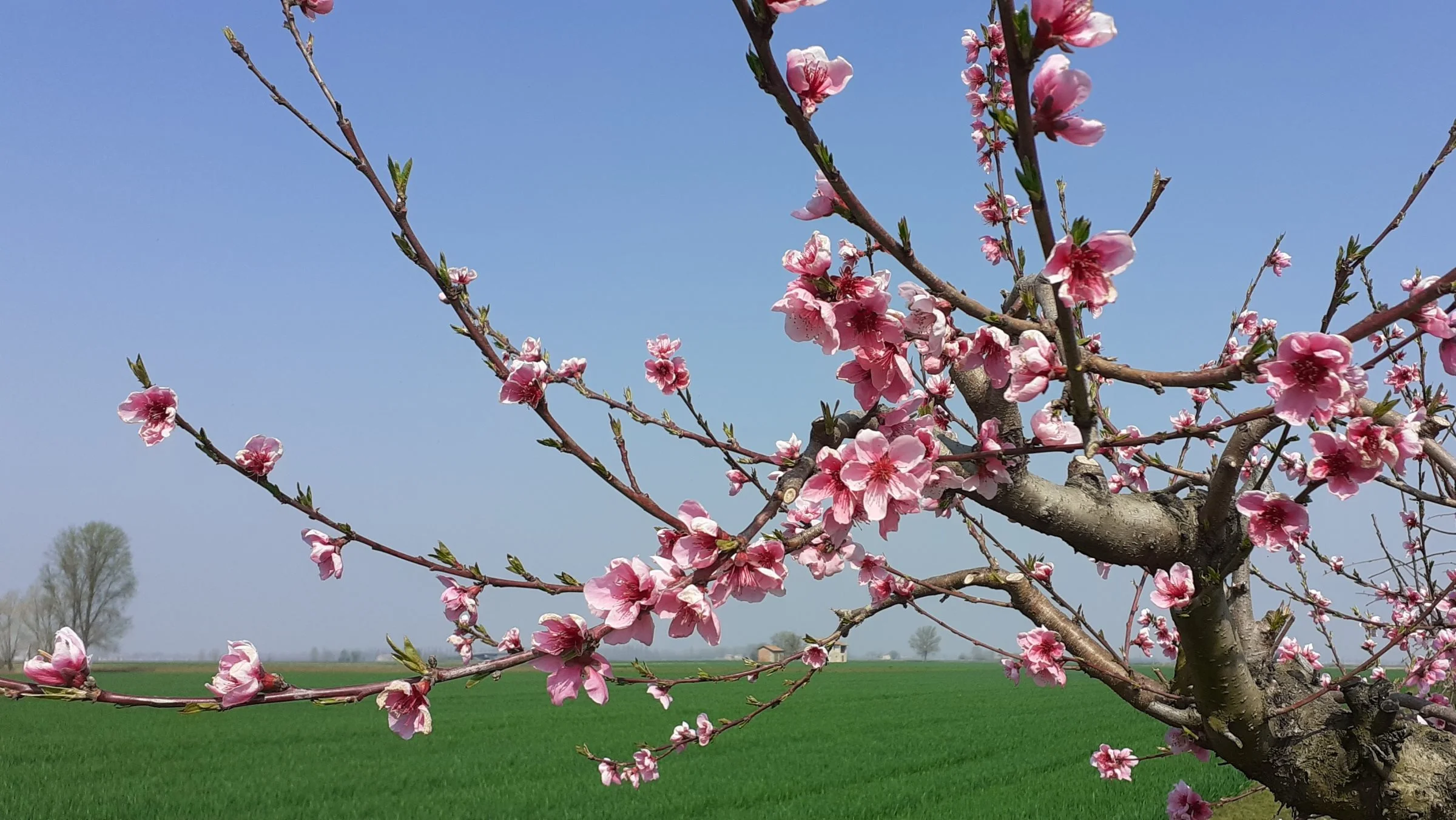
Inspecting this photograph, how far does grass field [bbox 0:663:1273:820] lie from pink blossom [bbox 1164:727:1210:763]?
5.67 m

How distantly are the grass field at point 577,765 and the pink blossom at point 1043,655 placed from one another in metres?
6.14

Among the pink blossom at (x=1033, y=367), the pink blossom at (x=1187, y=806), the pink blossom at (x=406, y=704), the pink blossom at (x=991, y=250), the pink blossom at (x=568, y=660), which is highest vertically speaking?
the pink blossom at (x=991, y=250)

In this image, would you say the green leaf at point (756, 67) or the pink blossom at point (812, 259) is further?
the pink blossom at point (812, 259)

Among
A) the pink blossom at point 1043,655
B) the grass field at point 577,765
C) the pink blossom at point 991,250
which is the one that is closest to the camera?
the pink blossom at point 1043,655

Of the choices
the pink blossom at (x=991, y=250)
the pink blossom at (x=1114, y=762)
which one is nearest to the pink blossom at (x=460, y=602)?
the pink blossom at (x=991, y=250)

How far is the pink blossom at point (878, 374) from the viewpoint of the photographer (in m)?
1.44

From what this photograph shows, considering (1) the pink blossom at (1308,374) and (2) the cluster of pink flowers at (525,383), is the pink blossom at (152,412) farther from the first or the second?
(1) the pink blossom at (1308,374)

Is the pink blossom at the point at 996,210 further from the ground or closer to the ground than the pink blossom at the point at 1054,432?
further from the ground

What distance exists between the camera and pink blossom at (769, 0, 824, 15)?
984 millimetres

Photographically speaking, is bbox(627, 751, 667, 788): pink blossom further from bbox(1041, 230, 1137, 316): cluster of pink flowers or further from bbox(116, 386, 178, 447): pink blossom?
bbox(1041, 230, 1137, 316): cluster of pink flowers

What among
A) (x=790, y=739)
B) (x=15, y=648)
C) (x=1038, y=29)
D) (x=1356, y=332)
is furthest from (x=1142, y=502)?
(x=15, y=648)

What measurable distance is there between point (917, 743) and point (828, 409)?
17.1 metres

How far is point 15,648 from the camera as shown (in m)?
52.5

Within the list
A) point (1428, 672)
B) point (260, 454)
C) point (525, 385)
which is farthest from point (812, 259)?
point (1428, 672)
